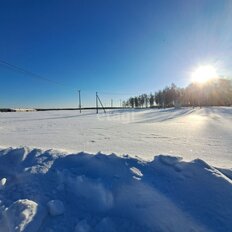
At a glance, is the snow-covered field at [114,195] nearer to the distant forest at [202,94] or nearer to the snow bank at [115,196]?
the snow bank at [115,196]

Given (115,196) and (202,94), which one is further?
(202,94)

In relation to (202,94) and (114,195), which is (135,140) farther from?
(202,94)

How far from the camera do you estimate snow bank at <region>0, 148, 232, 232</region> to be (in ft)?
8.66

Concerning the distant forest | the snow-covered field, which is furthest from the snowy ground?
the distant forest

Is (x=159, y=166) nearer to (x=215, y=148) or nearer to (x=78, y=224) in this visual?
(x=78, y=224)

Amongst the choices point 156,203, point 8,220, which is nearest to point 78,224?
point 8,220

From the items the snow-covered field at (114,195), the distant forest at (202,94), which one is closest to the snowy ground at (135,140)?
the snow-covered field at (114,195)

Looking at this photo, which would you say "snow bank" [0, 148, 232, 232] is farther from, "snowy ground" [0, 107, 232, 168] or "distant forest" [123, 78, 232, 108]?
"distant forest" [123, 78, 232, 108]

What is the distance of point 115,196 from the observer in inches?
121

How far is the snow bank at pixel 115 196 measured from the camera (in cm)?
264

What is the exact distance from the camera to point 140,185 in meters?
3.16

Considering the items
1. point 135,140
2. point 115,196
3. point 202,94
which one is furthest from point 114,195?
point 202,94

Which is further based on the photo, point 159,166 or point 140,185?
point 159,166

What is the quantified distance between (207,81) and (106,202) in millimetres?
76149
